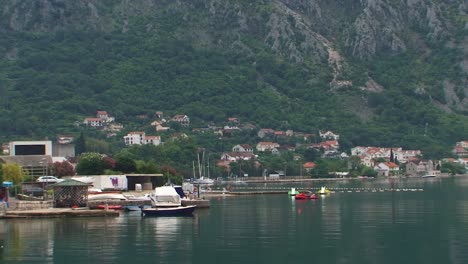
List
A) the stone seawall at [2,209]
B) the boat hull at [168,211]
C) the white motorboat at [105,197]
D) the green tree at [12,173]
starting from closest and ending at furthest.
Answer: the stone seawall at [2,209], the boat hull at [168,211], the white motorboat at [105,197], the green tree at [12,173]

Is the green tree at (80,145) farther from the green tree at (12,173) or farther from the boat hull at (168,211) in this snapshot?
the boat hull at (168,211)

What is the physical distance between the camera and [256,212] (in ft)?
290

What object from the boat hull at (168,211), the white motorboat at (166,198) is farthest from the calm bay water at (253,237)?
the white motorboat at (166,198)

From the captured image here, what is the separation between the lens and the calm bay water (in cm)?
5638

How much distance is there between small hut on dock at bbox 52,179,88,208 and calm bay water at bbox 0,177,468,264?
4.19 m

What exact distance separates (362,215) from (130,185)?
36297mm

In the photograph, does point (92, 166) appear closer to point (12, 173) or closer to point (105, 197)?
point (12, 173)

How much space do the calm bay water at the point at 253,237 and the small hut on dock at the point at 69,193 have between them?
13.7 feet

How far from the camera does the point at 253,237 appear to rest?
65.5 metres

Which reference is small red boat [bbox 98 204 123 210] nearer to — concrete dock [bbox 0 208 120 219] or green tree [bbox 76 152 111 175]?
concrete dock [bbox 0 208 120 219]

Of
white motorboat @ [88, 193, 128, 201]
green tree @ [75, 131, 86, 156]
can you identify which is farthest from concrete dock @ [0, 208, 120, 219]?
green tree @ [75, 131, 86, 156]

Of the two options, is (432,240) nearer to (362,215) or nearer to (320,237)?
(320,237)

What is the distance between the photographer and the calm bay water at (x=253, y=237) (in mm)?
56375

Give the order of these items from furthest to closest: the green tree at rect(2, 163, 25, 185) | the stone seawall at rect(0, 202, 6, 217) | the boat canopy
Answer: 1. the green tree at rect(2, 163, 25, 185)
2. the boat canopy
3. the stone seawall at rect(0, 202, 6, 217)
